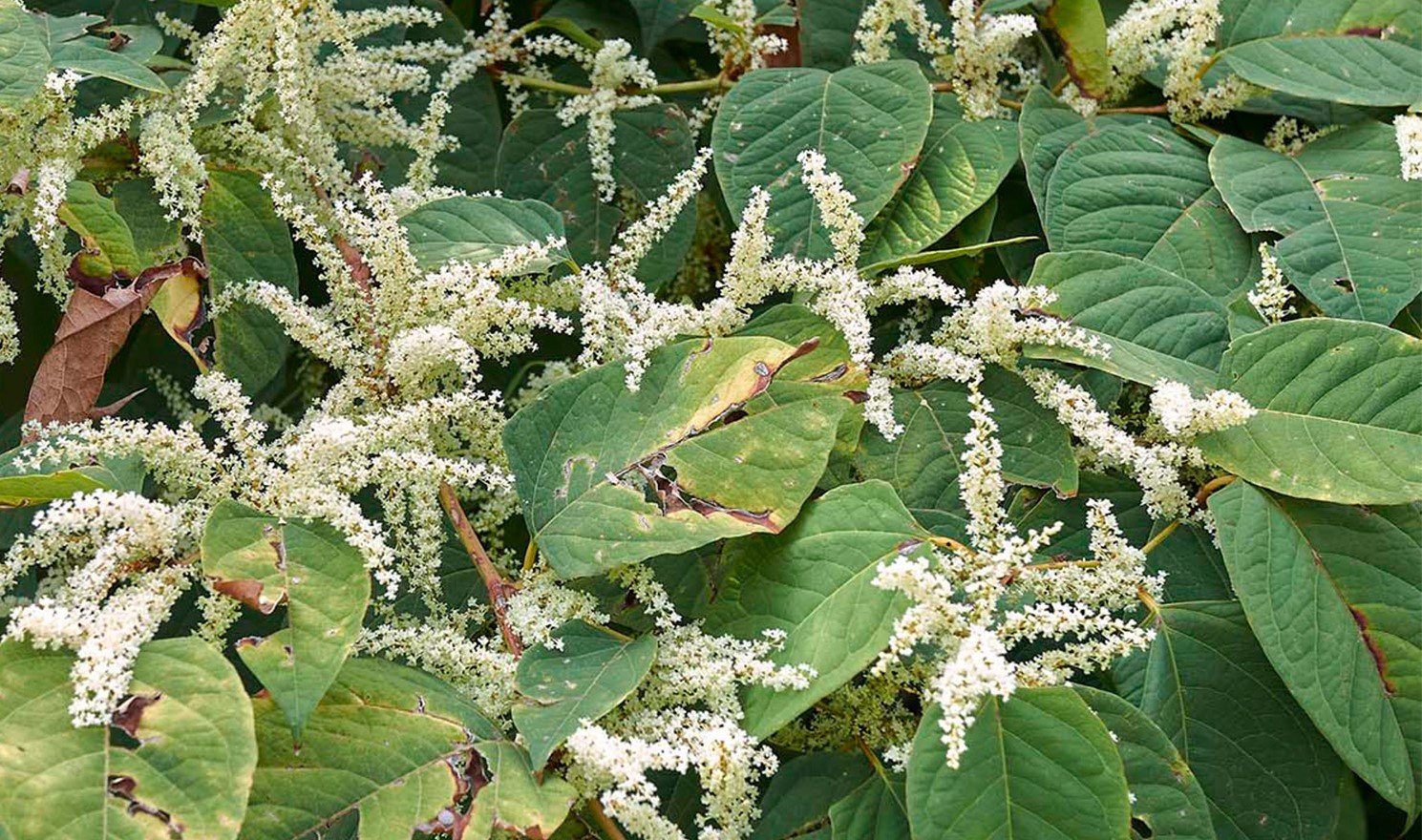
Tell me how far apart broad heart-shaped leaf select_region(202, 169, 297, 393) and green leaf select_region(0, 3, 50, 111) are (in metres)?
0.17

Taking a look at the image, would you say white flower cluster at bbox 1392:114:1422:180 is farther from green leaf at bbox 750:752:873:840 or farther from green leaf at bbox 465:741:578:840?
green leaf at bbox 465:741:578:840

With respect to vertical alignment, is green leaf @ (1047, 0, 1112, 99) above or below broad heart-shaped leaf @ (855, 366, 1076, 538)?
above

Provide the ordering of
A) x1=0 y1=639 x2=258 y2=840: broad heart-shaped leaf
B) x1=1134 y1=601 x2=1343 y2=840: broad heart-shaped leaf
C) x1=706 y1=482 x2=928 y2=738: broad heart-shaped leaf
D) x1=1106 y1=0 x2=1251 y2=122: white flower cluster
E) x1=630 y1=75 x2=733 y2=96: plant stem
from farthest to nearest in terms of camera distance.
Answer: x1=630 y1=75 x2=733 y2=96: plant stem → x1=1106 y1=0 x2=1251 y2=122: white flower cluster → x1=1134 y1=601 x2=1343 y2=840: broad heart-shaped leaf → x1=706 y1=482 x2=928 y2=738: broad heart-shaped leaf → x1=0 y1=639 x2=258 y2=840: broad heart-shaped leaf

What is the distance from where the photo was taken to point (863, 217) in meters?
1.15

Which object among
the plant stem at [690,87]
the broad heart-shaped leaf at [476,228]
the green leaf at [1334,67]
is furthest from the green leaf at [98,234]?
the green leaf at [1334,67]

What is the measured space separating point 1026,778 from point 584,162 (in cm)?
79

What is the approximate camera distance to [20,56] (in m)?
1.09

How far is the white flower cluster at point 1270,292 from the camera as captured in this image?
3.69 ft

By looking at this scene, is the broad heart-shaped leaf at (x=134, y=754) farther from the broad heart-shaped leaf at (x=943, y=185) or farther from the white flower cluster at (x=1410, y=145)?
the white flower cluster at (x=1410, y=145)

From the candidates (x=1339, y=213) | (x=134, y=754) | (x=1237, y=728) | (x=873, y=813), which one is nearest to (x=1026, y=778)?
(x=873, y=813)

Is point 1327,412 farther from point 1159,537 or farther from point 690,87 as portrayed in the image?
point 690,87

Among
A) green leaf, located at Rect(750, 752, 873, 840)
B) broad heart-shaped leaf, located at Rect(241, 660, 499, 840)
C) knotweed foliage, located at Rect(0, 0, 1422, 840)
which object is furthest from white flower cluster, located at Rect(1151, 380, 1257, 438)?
broad heart-shaped leaf, located at Rect(241, 660, 499, 840)

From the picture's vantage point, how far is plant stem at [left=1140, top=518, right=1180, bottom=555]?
1022 millimetres

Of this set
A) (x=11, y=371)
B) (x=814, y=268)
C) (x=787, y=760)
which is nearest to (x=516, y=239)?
(x=814, y=268)
